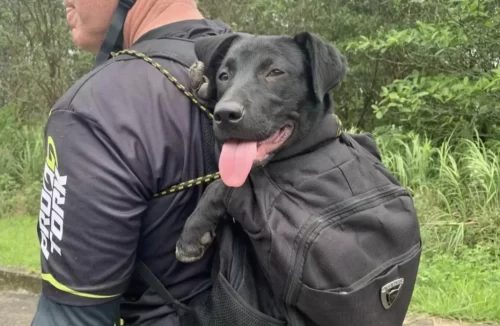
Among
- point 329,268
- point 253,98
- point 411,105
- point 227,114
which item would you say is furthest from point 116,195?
point 411,105

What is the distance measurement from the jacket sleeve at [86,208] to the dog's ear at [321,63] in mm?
610

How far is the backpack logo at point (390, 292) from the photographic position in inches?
69.9

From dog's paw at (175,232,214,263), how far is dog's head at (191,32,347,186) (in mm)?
282

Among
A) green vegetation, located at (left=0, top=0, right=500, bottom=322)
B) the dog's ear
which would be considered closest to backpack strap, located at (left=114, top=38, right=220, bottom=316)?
the dog's ear

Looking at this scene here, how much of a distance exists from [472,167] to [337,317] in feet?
14.8

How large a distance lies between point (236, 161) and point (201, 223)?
0.24m

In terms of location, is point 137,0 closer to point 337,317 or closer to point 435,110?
point 337,317

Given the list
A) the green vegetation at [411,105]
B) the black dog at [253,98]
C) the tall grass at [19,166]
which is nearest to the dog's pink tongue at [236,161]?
the black dog at [253,98]

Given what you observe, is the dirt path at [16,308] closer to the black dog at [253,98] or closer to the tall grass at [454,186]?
the tall grass at [454,186]

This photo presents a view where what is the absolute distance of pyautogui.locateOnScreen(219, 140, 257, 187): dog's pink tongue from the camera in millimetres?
1768

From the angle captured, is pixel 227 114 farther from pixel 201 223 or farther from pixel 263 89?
pixel 201 223

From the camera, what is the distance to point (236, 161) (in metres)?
1.83

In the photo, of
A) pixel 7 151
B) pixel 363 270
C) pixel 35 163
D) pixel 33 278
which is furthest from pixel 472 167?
pixel 7 151

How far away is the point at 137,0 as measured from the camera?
2.09 metres
